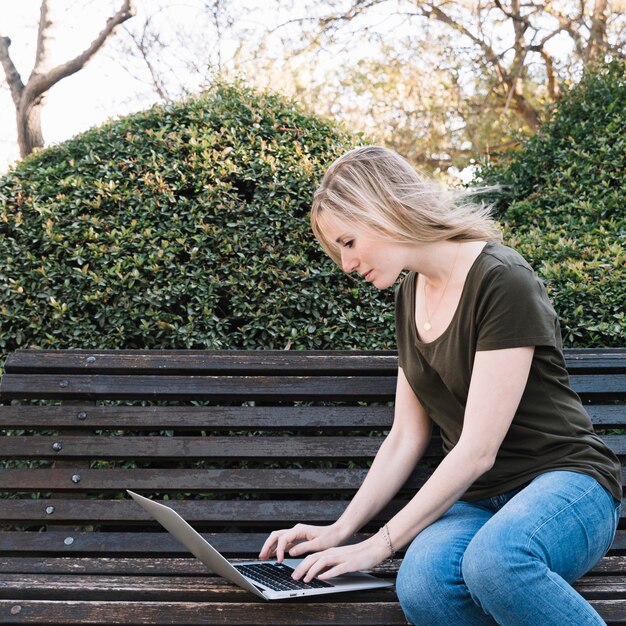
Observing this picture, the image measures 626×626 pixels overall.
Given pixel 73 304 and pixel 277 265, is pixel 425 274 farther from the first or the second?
pixel 73 304

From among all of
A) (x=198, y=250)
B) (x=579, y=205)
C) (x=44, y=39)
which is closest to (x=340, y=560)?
(x=198, y=250)

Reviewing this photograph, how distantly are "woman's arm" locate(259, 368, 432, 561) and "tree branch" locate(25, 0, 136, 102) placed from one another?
7762 mm

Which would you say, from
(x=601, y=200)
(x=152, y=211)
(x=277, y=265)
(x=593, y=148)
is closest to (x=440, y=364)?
(x=277, y=265)

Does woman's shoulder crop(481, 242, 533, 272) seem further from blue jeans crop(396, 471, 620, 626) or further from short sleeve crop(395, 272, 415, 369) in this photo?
blue jeans crop(396, 471, 620, 626)

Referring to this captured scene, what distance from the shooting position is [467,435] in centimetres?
205

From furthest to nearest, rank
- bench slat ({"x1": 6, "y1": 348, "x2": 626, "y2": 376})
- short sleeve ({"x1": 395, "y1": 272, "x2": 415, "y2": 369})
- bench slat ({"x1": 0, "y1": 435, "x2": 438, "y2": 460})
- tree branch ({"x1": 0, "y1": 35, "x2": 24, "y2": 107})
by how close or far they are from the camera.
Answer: tree branch ({"x1": 0, "y1": 35, "x2": 24, "y2": 107})
bench slat ({"x1": 6, "y1": 348, "x2": 626, "y2": 376})
bench slat ({"x1": 0, "y1": 435, "x2": 438, "y2": 460})
short sleeve ({"x1": 395, "y1": 272, "x2": 415, "y2": 369})

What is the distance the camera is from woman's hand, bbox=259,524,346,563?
2217 millimetres

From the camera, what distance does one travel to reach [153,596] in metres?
2.08

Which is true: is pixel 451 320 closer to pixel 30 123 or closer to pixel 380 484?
pixel 380 484

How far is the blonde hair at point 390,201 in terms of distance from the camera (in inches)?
86.8

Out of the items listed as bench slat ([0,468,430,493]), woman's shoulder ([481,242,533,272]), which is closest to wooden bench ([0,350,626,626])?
bench slat ([0,468,430,493])

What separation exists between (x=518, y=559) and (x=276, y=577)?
2.20ft

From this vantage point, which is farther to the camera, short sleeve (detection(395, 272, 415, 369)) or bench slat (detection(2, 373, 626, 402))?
bench slat (detection(2, 373, 626, 402))

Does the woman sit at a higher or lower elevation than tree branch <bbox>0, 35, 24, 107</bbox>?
lower
